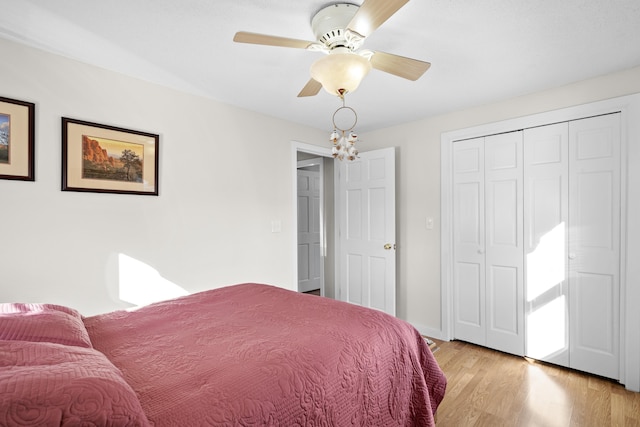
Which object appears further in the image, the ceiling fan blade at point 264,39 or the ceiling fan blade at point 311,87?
the ceiling fan blade at point 311,87

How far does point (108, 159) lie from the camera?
2.30 metres

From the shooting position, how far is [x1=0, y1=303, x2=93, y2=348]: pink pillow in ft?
3.54

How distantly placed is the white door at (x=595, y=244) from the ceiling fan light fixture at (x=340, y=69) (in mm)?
2096

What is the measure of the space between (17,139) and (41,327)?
1.41 m

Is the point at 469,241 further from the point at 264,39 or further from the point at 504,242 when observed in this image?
the point at 264,39

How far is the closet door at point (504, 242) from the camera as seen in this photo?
291 centimetres

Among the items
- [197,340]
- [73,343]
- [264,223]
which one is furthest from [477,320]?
[73,343]

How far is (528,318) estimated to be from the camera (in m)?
2.86

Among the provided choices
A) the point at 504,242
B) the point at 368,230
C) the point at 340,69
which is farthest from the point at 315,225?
the point at 340,69

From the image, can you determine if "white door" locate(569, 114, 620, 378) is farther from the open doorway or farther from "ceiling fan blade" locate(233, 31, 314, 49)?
the open doorway

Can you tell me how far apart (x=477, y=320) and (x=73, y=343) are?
10.5 ft

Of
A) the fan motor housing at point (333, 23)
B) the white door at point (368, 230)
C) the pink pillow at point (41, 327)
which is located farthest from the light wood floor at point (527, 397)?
the fan motor housing at point (333, 23)

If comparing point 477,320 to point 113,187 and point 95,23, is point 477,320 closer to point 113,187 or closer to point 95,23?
point 113,187

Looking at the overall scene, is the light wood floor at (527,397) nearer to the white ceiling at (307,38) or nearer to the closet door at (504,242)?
the closet door at (504,242)
